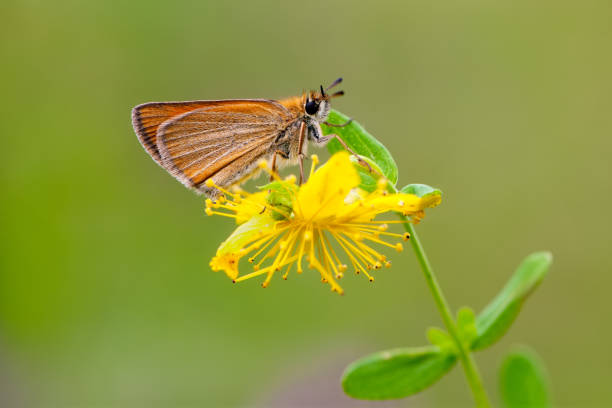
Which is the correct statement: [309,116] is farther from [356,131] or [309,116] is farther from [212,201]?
[212,201]

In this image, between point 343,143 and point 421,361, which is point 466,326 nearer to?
point 421,361

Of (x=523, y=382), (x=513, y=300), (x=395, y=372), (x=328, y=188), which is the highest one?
(x=328, y=188)

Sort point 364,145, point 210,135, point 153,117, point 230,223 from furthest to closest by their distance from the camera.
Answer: point 230,223
point 210,135
point 153,117
point 364,145

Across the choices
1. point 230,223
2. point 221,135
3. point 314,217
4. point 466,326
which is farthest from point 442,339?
point 230,223

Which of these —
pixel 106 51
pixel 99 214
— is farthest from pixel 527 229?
pixel 106 51

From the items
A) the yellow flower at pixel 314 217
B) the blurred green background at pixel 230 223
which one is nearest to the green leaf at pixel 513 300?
the yellow flower at pixel 314 217

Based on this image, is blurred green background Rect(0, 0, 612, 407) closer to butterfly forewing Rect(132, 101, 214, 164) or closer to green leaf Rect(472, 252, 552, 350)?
green leaf Rect(472, 252, 552, 350)

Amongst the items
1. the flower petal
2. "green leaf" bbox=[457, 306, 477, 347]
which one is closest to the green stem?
"green leaf" bbox=[457, 306, 477, 347]
